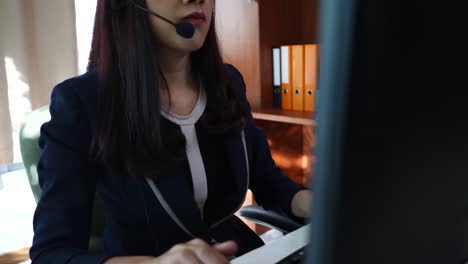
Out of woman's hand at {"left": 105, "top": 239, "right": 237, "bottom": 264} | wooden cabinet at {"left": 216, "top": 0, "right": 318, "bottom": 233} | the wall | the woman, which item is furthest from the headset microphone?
the wall

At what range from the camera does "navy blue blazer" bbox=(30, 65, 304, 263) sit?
27.9 inches

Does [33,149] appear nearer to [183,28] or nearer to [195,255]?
[183,28]

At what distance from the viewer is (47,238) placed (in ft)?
2.26

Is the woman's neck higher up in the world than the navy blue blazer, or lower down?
higher up

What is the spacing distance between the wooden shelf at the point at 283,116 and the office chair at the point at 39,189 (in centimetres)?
57

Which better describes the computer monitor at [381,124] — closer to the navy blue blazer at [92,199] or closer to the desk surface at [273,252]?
the desk surface at [273,252]

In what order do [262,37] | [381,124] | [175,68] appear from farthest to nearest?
[262,37]
[175,68]
[381,124]

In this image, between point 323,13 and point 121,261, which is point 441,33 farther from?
point 121,261

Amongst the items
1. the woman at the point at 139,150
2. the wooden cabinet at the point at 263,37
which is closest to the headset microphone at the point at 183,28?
the woman at the point at 139,150

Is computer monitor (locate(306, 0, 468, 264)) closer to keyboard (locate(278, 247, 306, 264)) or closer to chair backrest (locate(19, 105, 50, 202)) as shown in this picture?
keyboard (locate(278, 247, 306, 264))

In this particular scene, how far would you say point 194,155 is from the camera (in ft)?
2.96

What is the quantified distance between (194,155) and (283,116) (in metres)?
0.71

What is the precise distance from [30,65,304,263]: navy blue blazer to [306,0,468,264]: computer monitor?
0.52 m

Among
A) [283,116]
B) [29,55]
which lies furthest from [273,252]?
[29,55]
